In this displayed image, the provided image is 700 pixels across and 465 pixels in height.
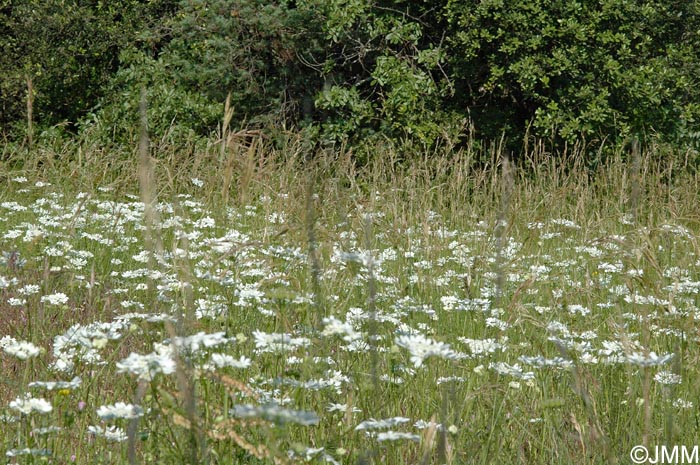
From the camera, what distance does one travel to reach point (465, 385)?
299 cm

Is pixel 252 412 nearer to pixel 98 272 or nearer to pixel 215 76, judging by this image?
pixel 98 272

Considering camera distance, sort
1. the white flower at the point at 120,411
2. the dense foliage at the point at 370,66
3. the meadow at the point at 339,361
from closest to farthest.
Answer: the white flower at the point at 120,411, the meadow at the point at 339,361, the dense foliage at the point at 370,66

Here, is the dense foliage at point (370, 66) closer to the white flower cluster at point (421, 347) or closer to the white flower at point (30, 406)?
the white flower cluster at point (421, 347)

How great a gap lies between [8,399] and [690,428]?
2.22 m

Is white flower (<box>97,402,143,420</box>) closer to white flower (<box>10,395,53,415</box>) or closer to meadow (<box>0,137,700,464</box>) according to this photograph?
meadow (<box>0,137,700,464</box>)

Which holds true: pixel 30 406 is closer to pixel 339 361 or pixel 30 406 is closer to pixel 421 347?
pixel 421 347

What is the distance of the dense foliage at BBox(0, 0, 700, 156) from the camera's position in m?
9.11

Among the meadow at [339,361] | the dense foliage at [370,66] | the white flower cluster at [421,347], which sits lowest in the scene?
the meadow at [339,361]

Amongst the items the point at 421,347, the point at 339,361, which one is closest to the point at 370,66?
the point at 339,361

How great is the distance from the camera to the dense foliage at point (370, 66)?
359 inches

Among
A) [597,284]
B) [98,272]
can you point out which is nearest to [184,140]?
[98,272]

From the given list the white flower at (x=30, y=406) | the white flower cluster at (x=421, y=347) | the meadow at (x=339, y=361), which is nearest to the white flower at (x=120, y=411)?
the meadow at (x=339, y=361)

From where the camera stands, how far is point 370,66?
10695 millimetres

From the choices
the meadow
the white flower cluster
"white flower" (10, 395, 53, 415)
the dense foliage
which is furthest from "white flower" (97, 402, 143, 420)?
the dense foliage
